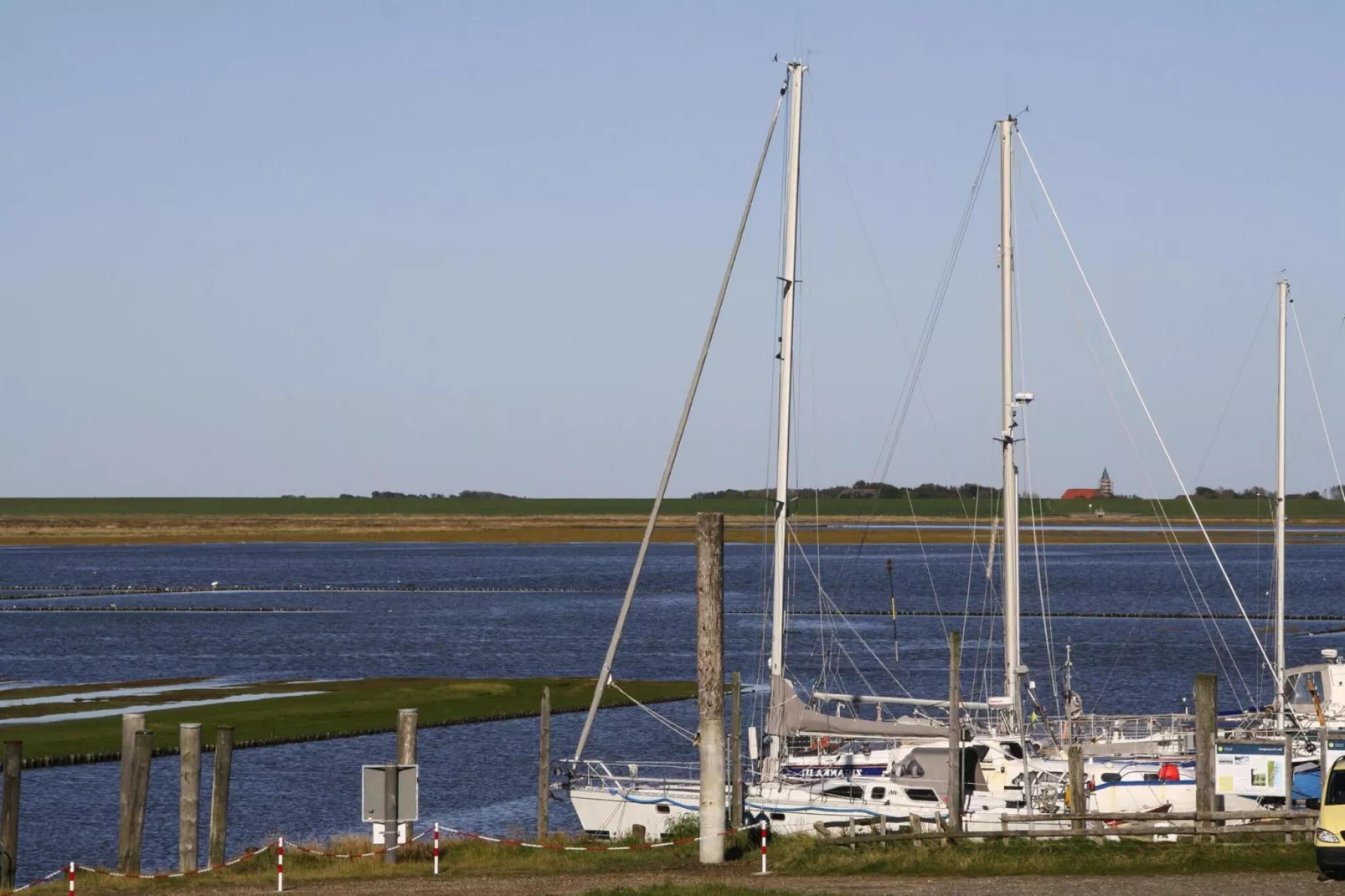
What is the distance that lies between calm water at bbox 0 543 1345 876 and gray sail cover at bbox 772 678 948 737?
125 inches

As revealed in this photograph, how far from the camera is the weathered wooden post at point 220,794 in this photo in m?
32.9

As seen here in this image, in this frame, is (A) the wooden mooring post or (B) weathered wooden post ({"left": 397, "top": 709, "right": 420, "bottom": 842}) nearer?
(B) weathered wooden post ({"left": 397, "top": 709, "right": 420, "bottom": 842})

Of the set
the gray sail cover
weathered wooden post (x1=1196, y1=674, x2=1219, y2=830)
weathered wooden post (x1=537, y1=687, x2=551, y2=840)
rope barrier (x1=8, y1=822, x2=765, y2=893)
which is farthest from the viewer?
the gray sail cover

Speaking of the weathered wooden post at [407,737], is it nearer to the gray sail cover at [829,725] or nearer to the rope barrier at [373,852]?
the rope barrier at [373,852]

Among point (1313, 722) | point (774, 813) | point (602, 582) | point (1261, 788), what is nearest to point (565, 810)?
point (774, 813)

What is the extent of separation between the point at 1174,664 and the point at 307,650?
45.7 meters

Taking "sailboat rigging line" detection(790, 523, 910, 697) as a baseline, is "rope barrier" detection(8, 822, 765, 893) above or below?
below

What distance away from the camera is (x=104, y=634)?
356ft

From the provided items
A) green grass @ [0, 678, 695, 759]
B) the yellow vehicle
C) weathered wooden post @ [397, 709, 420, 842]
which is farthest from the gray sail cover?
green grass @ [0, 678, 695, 759]

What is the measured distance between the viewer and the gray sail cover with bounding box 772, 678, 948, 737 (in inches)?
1580

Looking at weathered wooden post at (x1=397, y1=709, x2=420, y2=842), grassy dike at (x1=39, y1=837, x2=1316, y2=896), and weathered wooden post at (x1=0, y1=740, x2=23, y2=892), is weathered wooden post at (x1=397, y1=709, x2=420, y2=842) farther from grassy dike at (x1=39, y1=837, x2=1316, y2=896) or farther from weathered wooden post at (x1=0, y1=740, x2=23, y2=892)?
weathered wooden post at (x1=0, y1=740, x2=23, y2=892)

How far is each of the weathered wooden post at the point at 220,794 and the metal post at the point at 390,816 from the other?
374 centimetres

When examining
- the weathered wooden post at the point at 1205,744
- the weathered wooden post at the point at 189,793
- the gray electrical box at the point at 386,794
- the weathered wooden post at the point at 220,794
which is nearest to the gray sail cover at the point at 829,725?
the weathered wooden post at the point at 1205,744

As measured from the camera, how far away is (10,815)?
32594 mm
